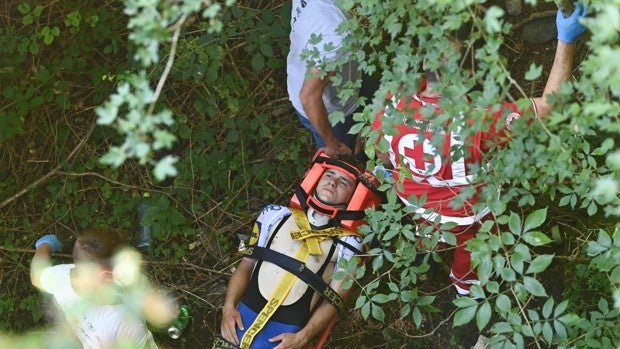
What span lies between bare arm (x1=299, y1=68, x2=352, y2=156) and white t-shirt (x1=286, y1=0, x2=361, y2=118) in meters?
0.07

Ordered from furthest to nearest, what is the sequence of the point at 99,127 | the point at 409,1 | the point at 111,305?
the point at 99,127, the point at 111,305, the point at 409,1

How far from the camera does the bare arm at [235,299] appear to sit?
142 inches

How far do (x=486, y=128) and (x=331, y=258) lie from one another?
1528 mm

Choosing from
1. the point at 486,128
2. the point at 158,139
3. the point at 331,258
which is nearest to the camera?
the point at 158,139

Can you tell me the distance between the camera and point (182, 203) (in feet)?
14.8

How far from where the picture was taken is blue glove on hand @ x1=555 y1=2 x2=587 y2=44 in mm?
2658

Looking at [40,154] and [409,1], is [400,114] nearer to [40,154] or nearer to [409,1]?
[409,1]

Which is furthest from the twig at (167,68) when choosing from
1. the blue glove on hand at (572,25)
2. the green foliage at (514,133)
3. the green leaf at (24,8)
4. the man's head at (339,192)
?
the green leaf at (24,8)

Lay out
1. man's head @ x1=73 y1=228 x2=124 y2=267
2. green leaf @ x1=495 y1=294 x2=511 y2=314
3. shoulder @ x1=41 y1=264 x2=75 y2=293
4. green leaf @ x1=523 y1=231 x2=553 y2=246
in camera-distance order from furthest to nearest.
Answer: shoulder @ x1=41 y1=264 x2=75 y2=293
man's head @ x1=73 y1=228 x2=124 y2=267
green leaf @ x1=523 y1=231 x2=553 y2=246
green leaf @ x1=495 y1=294 x2=511 y2=314

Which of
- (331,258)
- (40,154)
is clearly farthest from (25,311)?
(331,258)

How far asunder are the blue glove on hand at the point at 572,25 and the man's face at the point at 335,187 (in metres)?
1.22

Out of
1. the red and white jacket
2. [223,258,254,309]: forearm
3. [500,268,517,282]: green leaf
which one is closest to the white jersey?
[223,258,254,309]: forearm

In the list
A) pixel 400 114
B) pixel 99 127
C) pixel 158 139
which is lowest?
pixel 99 127

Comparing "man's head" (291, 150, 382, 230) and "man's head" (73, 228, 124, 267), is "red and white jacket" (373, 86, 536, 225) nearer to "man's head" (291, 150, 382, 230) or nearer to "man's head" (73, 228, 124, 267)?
"man's head" (291, 150, 382, 230)
